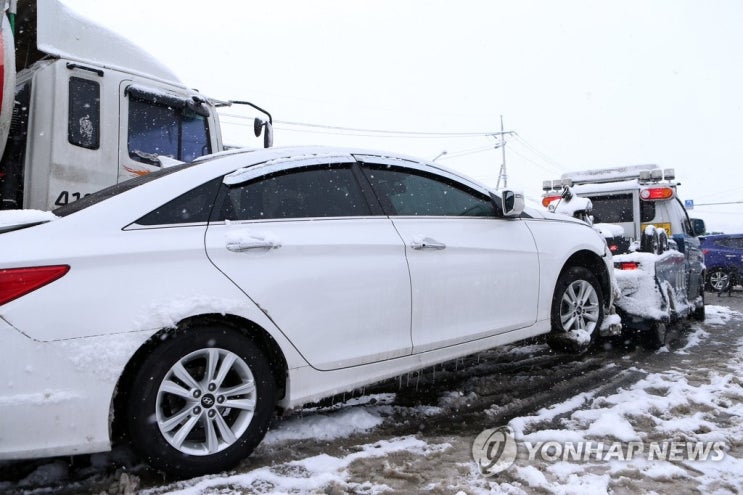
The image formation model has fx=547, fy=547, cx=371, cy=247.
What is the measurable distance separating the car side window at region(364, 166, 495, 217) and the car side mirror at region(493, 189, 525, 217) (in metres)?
0.08

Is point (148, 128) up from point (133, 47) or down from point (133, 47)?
down

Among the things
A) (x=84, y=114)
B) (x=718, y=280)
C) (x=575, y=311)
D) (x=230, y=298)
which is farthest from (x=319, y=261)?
(x=718, y=280)

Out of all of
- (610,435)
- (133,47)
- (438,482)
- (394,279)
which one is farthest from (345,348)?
(133,47)

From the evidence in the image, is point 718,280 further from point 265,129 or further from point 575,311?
point 265,129

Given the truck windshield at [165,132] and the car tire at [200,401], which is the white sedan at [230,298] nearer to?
the car tire at [200,401]

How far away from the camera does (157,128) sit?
547 cm

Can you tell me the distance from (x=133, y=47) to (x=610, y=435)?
210 inches

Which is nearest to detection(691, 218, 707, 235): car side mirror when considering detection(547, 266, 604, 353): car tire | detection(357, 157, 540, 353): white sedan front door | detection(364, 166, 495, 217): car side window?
detection(547, 266, 604, 353): car tire

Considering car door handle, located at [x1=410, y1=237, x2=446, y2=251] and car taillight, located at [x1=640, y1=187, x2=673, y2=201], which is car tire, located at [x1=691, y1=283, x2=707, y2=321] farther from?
car door handle, located at [x1=410, y1=237, x2=446, y2=251]

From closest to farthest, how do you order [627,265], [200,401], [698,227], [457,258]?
[200,401] < [457,258] < [627,265] < [698,227]

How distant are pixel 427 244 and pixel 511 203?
36.8 inches

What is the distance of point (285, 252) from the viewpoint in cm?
268

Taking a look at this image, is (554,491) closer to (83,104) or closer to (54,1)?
(83,104)

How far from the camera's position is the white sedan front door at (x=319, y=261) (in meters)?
2.59
